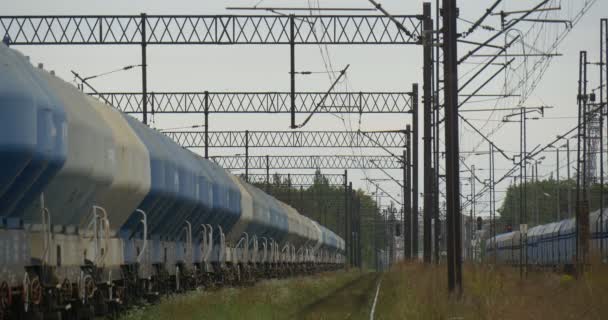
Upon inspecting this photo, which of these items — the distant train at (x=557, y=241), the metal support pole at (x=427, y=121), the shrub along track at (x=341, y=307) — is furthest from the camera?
the distant train at (x=557, y=241)

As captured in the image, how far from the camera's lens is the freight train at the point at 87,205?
14117 millimetres

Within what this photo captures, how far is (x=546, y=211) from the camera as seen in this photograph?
166 meters

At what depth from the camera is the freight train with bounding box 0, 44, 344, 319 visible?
14117 millimetres

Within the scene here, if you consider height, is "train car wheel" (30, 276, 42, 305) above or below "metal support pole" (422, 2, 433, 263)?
below

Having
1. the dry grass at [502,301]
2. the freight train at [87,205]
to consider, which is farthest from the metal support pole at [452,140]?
the freight train at [87,205]

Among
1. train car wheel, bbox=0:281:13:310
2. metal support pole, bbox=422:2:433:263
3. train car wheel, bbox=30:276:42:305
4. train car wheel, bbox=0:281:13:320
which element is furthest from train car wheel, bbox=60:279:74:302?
metal support pole, bbox=422:2:433:263

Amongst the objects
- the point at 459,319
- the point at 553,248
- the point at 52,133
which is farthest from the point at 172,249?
the point at 553,248

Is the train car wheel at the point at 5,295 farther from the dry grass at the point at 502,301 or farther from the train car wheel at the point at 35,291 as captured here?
the dry grass at the point at 502,301

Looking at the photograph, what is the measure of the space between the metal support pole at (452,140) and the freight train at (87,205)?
18.5ft

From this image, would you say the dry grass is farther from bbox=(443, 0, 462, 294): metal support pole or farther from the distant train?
the distant train

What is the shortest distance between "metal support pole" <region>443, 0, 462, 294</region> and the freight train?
5.65 metres

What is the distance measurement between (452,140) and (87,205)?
9.41 m

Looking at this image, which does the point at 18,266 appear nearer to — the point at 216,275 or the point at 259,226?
the point at 216,275

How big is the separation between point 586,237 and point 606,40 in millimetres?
7345
